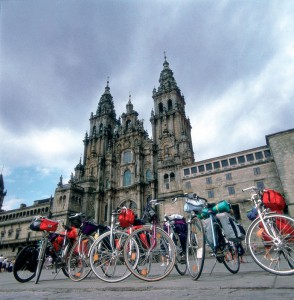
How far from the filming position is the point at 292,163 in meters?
23.2

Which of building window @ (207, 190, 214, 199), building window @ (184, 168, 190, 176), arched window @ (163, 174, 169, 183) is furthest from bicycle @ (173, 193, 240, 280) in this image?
arched window @ (163, 174, 169, 183)

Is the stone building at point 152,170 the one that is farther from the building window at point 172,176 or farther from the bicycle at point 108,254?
the bicycle at point 108,254

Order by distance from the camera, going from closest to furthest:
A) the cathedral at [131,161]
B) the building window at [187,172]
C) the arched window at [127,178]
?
1. the building window at [187,172]
2. the cathedral at [131,161]
3. the arched window at [127,178]

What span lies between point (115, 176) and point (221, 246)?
3874 centimetres

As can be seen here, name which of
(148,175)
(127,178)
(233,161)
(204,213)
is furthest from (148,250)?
(127,178)

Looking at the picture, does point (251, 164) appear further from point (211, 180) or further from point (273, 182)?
point (211, 180)

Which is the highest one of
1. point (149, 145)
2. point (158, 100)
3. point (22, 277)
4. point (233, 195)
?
point (158, 100)

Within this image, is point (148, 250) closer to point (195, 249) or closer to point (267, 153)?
point (195, 249)

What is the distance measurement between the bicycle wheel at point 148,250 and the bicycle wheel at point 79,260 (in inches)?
67.4

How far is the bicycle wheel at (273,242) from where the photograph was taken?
335cm

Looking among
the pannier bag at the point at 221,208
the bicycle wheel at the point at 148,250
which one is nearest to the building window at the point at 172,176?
the pannier bag at the point at 221,208

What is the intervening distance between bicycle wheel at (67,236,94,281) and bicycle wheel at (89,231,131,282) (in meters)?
0.86

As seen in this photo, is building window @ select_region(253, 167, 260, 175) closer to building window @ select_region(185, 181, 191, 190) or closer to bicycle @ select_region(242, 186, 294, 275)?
building window @ select_region(185, 181, 191, 190)

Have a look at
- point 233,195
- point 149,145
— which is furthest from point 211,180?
point 149,145
